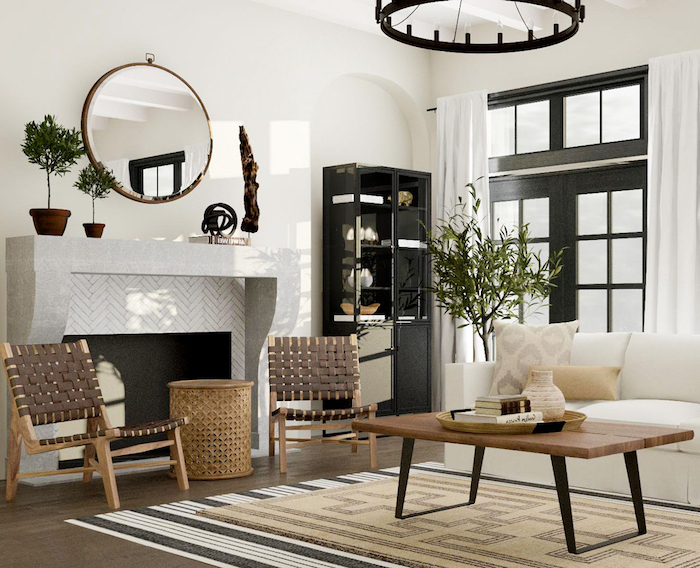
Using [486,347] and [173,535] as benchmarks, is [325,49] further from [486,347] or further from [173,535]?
[173,535]

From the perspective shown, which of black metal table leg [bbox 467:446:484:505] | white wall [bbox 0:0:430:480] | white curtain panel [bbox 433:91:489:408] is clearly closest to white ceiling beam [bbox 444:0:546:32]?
white curtain panel [bbox 433:91:489:408]

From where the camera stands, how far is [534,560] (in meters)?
3.39

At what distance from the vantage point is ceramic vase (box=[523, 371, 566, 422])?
385cm

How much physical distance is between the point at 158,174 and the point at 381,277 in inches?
77.1

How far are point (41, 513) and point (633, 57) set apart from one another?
491 cm

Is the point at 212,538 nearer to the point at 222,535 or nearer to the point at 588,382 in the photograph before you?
the point at 222,535

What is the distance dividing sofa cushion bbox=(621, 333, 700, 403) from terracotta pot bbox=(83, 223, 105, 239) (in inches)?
121

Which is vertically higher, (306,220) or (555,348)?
(306,220)

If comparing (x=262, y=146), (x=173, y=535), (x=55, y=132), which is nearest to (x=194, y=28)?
(x=262, y=146)

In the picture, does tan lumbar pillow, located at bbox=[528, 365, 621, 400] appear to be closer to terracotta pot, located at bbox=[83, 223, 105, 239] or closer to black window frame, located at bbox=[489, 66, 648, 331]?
black window frame, located at bbox=[489, 66, 648, 331]

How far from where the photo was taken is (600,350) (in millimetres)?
5438

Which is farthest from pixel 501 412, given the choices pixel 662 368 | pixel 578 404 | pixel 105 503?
pixel 105 503

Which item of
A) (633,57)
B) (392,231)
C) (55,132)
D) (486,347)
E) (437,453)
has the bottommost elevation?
(437,453)

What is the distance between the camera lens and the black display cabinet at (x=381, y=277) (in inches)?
272
